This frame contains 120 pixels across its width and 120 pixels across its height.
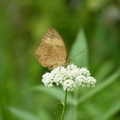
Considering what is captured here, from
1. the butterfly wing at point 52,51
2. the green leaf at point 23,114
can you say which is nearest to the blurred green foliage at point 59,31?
the green leaf at point 23,114

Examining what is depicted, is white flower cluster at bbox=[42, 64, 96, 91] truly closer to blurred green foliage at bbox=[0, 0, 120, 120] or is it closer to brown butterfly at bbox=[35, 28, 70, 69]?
brown butterfly at bbox=[35, 28, 70, 69]

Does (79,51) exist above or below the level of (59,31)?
below

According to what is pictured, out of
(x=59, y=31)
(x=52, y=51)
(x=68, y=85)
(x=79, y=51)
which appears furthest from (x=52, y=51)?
(x=59, y=31)

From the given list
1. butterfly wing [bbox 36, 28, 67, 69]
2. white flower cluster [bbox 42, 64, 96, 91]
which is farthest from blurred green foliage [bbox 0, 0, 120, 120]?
white flower cluster [bbox 42, 64, 96, 91]

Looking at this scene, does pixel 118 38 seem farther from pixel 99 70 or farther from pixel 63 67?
pixel 63 67

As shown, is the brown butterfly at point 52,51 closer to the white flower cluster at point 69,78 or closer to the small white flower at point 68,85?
the white flower cluster at point 69,78

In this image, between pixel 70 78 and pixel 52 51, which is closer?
pixel 70 78

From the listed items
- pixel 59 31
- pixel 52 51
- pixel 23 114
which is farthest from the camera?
pixel 59 31

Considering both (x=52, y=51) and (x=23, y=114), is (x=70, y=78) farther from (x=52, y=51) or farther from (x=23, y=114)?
(x=23, y=114)

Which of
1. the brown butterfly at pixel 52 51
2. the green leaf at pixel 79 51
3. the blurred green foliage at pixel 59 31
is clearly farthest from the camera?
the blurred green foliage at pixel 59 31
